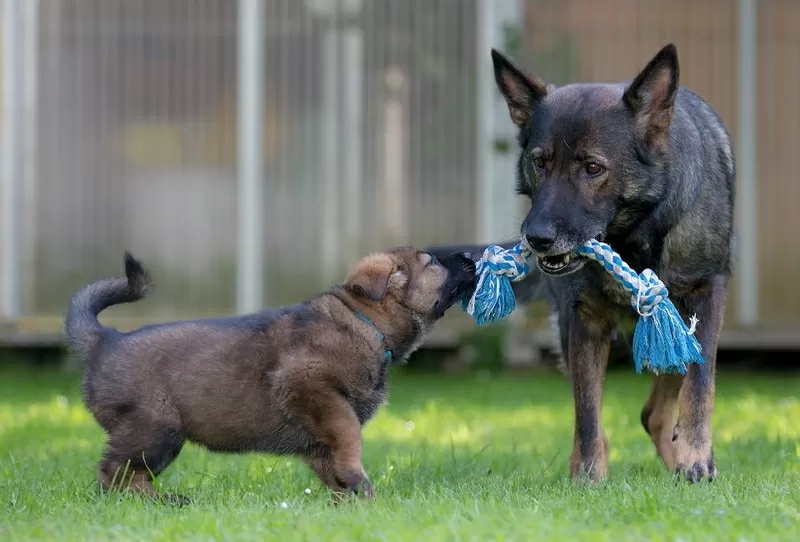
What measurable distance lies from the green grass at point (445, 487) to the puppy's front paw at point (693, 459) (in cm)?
10

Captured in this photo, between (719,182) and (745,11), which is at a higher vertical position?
(745,11)

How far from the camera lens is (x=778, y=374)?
37.6 ft

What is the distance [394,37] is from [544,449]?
5.59 m

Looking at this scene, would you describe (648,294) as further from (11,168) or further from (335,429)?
(11,168)

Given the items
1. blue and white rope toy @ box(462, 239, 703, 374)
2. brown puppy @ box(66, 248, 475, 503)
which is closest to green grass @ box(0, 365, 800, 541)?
brown puppy @ box(66, 248, 475, 503)

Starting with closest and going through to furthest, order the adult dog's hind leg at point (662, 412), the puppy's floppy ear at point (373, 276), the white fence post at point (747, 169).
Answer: the puppy's floppy ear at point (373, 276), the adult dog's hind leg at point (662, 412), the white fence post at point (747, 169)

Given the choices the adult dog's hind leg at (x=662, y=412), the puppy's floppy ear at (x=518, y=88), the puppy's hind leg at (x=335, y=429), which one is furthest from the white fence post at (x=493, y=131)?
the puppy's hind leg at (x=335, y=429)

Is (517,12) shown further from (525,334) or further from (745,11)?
(525,334)

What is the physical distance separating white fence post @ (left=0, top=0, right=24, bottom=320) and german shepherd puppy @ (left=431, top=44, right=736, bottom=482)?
673 centimetres

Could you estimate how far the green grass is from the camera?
4.10 m

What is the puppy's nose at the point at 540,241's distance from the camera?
4.98m

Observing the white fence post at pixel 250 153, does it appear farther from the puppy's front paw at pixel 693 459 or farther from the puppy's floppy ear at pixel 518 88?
the puppy's front paw at pixel 693 459

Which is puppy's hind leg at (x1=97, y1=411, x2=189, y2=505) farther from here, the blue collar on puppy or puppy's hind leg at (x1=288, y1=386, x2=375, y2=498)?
the blue collar on puppy

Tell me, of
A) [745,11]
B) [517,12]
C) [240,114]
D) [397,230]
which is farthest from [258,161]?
[745,11]
